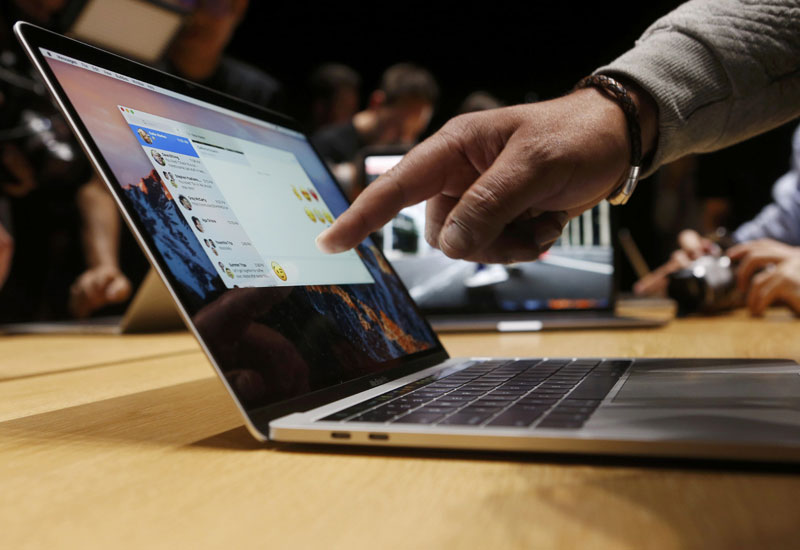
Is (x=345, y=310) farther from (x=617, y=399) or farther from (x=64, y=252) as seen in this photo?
(x=64, y=252)

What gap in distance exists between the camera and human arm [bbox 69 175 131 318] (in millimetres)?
1435

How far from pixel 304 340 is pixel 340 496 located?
0.18 metres

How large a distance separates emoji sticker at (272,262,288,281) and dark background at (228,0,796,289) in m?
3.96

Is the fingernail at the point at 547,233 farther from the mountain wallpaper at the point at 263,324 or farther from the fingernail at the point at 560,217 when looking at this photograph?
the mountain wallpaper at the point at 263,324

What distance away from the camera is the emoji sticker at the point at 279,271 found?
0.46 meters

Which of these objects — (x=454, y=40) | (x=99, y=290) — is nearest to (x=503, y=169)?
(x=99, y=290)

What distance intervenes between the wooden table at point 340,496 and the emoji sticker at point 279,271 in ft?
0.35

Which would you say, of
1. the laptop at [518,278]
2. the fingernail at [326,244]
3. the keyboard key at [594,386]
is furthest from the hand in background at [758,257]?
the fingernail at [326,244]

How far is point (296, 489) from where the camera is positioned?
0.28 meters

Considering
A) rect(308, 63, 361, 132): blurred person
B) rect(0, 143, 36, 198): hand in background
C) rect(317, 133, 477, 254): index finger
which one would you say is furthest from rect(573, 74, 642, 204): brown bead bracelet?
rect(308, 63, 361, 132): blurred person

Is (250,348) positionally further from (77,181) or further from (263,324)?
(77,181)

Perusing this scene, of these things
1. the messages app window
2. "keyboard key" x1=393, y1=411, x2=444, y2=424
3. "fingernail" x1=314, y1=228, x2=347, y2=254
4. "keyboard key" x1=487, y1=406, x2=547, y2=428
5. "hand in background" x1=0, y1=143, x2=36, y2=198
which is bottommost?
"keyboard key" x1=487, y1=406, x2=547, y2=428

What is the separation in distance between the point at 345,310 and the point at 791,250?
3.64ft

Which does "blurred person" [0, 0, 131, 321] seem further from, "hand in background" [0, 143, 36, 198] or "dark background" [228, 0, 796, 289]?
"dark background" [228, 0, 796, 289]
